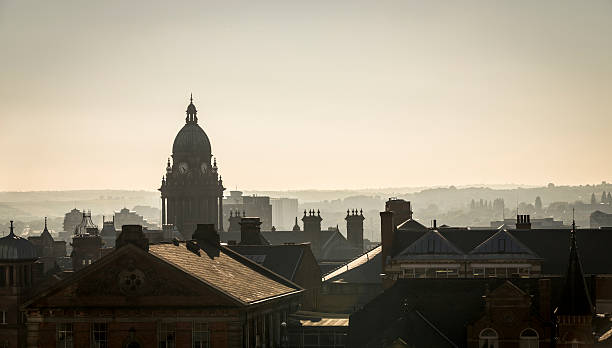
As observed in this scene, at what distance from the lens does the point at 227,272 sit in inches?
3120

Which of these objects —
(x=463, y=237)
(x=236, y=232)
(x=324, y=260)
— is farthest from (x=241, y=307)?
(x=236, y=232)

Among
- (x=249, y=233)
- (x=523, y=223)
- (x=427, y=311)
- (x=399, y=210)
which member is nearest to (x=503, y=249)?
(x=523, y=223)

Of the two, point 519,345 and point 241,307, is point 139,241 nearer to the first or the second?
point 241,307

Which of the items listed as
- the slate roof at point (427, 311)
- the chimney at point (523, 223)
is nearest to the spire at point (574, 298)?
the slate roof at point (427, 311)

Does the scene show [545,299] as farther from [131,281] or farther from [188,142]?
[188,142]

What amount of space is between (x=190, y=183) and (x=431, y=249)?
319 ft

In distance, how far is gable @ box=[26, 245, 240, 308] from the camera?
70.2 m

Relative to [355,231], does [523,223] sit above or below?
above

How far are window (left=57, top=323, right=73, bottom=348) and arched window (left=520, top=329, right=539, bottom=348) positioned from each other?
26.3 metres

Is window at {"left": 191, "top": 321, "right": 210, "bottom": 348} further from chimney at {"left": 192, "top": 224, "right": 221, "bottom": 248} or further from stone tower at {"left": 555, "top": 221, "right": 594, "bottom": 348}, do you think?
chimney at {"left": 192, "top": 224, "right": 221, "bottom": 248}

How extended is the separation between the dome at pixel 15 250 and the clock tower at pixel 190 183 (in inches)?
3343

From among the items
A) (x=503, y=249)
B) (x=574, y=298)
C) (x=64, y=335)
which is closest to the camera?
(x=574, y=298)

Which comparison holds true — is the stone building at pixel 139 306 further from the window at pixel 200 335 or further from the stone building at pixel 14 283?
the stone building at pixel 14 283

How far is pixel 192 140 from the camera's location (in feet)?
649
